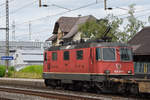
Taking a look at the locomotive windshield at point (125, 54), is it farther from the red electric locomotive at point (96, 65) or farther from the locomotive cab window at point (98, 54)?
the locomotive cab window at point (98, 54)

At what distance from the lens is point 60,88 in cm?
2391

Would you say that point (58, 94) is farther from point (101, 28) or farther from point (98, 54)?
point (101, 28)

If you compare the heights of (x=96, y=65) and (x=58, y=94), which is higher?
(x=96, y=65)

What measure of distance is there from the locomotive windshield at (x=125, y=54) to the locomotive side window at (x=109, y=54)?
1.56 feet

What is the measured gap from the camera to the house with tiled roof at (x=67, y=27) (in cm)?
5860

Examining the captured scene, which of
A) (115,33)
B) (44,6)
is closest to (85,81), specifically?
(44,6)

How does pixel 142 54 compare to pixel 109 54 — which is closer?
pixel 109 54

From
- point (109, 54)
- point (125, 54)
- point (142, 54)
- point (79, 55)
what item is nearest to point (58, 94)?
point (79, 55)

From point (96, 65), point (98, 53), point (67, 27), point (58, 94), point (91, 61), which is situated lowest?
point (58, 94)

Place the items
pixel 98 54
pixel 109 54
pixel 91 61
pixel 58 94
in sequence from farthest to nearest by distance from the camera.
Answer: pixel 91 61
pixel 109 54
pixel 98 54
pixel 58 94

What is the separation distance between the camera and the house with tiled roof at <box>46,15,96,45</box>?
58.6 meters

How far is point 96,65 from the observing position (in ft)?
63.8

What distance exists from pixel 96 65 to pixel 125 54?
5.99 feet

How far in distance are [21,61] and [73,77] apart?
2481 inches
